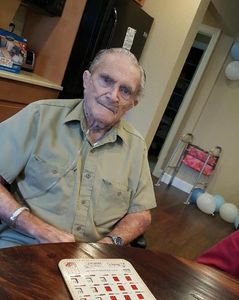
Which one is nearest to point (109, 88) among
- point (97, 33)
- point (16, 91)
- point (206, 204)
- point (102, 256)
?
point (102, 256)

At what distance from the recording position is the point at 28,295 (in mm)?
633

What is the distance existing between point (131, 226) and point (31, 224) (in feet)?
1.36

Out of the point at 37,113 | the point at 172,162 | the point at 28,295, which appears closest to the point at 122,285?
the point at 28,295

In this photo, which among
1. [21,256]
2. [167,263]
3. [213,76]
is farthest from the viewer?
[213,76]

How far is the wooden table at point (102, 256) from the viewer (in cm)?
66

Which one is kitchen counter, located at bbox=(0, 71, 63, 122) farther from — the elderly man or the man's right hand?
the man's right hand

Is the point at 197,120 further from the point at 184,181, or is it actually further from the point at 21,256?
the point at 21,256

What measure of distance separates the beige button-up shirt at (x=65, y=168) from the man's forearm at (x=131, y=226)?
41 mm

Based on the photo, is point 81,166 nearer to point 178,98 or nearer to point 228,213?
point 228,213

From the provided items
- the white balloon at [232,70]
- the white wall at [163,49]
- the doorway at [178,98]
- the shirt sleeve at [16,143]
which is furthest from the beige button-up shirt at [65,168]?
the white balloon at [232,70]

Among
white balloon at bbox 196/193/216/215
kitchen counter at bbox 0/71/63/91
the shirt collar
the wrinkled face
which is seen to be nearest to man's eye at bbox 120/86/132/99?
the wrinkled face

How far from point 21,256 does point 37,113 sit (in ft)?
2.08

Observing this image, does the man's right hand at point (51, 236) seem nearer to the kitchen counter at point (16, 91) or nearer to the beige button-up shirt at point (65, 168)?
the beige button-up shirt at point (65, 168)

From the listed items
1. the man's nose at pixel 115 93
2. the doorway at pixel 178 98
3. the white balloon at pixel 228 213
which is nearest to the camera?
the man's nose at pixel 115 93
